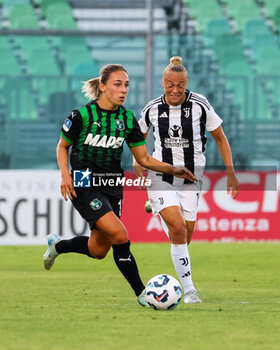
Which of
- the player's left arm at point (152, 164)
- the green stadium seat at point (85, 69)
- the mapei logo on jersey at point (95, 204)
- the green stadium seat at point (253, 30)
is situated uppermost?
the green stadium seat at point (253, 30)

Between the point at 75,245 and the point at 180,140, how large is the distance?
1297 millimetres

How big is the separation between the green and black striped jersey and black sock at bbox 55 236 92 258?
95cm

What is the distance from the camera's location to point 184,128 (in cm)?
729

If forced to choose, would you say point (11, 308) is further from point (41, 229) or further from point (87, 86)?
point (41, 229)

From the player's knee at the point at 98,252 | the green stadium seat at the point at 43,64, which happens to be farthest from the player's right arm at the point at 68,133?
the green stadium seat at the point at 43,64

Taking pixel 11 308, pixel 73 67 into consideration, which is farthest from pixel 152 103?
pixel 73 67

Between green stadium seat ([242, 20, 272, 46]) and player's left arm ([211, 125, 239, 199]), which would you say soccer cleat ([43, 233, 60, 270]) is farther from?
green stadium seat ([242, 20, 272, 46])

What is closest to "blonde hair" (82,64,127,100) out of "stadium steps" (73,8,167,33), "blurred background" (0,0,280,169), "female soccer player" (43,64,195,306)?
"female soccer player" (43,64,195,306)

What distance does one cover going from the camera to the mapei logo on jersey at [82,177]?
21.5ft

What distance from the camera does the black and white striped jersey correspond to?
7277 mm

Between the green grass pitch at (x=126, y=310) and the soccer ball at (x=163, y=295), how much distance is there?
100mm

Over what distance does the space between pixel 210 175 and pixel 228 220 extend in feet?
2.83

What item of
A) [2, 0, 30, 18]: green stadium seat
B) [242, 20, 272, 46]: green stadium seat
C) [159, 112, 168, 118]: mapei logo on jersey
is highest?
[2, 0, 30, 18]: green stadium seat

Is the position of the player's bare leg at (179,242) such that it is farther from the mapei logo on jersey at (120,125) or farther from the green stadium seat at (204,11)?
the green stadium seat at (204,11)
